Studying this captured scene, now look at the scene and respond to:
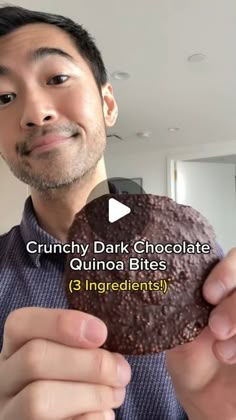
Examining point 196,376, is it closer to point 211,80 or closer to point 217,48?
point 217,48

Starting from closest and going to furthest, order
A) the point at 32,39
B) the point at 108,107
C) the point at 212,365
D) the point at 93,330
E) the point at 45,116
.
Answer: the point at 93,330 < the point at 212,365 < the point at 45,116 < the point at 32,39 < the point at 108,107

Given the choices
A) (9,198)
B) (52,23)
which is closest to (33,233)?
(52,23)

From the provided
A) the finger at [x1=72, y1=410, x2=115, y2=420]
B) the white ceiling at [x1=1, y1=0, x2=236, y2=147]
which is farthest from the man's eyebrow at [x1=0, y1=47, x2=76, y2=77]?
the white ceiling at [x1=1, y1=0, x2=236, y2=147]

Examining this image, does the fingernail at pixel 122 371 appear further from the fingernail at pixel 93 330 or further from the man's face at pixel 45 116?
the man's face at pixel 45 116

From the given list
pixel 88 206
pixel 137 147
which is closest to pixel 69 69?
pixel 88 206

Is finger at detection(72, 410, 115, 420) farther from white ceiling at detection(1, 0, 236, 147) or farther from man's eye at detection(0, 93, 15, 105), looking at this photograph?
white ceiling at detection(1, 0, 236, 147)

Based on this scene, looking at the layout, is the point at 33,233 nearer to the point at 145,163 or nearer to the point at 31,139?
the point at 31,139
